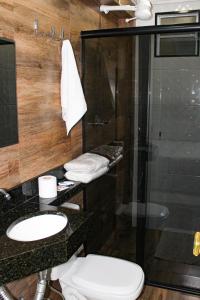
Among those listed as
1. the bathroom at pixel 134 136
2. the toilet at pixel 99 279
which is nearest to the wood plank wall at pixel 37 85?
the bathroom at pixel 134 136

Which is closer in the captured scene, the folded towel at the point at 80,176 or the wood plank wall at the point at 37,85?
the wood plank wall at the point at 37,85

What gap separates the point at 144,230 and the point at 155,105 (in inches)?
42.9

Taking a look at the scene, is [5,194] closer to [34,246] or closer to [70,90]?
[34,246]

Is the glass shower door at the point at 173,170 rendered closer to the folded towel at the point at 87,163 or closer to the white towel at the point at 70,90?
the folded towel at the point at 87,163

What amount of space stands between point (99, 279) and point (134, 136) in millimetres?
1170

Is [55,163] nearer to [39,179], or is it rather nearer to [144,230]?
[39,179]

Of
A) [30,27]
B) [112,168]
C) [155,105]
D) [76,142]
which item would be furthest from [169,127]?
[30,27]

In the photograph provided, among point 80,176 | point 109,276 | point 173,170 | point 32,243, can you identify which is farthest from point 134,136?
point 32,243

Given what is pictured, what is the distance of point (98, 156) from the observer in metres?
2.42

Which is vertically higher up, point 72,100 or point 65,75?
point 65,75

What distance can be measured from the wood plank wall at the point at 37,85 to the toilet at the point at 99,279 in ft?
2.09

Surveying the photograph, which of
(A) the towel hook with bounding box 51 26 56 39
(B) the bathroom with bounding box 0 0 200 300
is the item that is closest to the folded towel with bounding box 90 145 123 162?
(B) the bathroom with bounding box 0 0 200 300

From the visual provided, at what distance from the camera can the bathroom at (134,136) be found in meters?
2.12

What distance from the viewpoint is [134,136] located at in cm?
246
